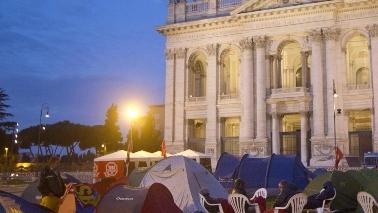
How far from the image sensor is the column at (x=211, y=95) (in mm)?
44250

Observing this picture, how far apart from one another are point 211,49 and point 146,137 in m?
23.3

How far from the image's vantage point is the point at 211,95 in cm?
4494

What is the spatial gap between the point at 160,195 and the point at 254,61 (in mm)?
33458

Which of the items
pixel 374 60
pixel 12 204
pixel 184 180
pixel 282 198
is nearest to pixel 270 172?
pixel 184 180

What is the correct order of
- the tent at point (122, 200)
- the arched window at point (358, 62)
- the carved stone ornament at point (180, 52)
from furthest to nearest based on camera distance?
the carved stone ornament at point (180, 52) < the arched window at point (358, 62) < the tent at point (122, 200)

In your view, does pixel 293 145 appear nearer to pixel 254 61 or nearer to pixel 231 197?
pixel 254 61

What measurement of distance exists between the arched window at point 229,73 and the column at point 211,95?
36.1 inches

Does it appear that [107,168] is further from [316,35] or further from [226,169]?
[316,35]

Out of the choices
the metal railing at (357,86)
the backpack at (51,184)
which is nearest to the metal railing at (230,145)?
the metal railing at (357,86)

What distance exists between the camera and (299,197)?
1188 cm

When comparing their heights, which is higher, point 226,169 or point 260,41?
point 260,41

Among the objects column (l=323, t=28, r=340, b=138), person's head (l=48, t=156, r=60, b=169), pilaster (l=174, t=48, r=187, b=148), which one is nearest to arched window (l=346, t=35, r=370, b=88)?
column (l=323, t=28, r=340, b=138)

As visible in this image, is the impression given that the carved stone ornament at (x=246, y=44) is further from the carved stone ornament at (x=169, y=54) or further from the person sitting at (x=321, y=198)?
the person sitting at (x=321, y=198)

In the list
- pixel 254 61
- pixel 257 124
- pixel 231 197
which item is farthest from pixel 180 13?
pixel 231 197
